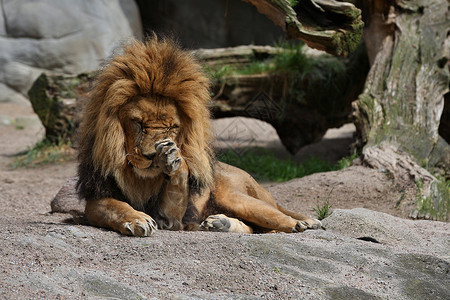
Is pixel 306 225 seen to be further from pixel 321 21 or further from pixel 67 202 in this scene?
pixel 321 21

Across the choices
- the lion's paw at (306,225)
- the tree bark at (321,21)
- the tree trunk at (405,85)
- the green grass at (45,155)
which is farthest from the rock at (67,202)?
the green grass at (45,155)

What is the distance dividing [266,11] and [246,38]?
383 inches

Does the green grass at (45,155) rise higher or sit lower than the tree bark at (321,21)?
lower

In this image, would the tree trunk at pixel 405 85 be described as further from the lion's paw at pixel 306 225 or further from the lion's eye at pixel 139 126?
the lion's eye at pixel 139 126

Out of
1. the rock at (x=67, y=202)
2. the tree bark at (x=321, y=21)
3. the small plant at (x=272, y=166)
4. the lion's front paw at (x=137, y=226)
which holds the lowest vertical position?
the small plant at (x=272, y=166)

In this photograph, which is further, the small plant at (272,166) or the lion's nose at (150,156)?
the small plant at (272,166)

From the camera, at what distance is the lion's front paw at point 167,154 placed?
3.69 m

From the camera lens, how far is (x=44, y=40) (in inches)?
563

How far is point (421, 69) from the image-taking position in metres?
6.96

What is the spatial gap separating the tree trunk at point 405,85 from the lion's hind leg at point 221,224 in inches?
96.5

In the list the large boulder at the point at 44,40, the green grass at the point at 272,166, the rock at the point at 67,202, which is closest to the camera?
the rock at the point at 67,202

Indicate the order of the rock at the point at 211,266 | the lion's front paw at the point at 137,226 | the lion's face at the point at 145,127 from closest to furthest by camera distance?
1. the rock at the point at 211,266
2. the lion's front paw at the point at 137,226
3. the lion's face at the point at 145,127

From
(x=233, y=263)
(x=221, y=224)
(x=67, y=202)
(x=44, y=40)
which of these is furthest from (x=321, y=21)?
(x=44, y=40)

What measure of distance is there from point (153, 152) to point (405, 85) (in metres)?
4.10
